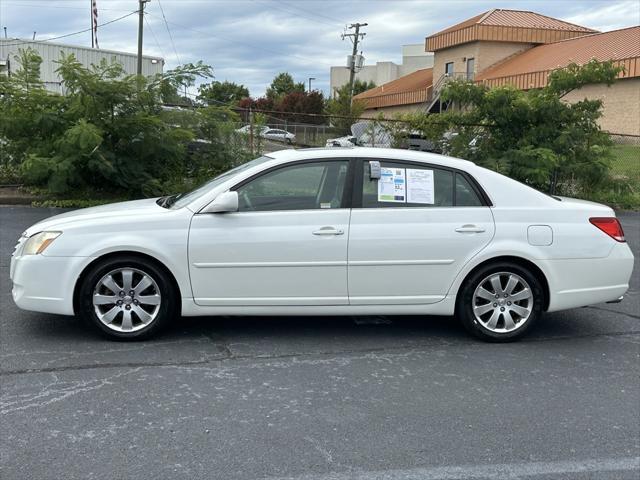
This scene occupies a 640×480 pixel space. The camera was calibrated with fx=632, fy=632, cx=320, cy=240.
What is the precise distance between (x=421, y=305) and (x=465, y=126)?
899 cm

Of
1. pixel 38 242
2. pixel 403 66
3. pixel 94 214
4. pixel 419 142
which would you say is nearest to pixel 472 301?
pixel 94 214

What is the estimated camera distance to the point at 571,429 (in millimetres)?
3758

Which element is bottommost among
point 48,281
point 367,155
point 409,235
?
point 48,281

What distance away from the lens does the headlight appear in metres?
4.85

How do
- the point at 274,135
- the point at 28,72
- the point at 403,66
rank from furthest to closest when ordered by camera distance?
the point at 403,66, the point at 274,135, the point at 28,72

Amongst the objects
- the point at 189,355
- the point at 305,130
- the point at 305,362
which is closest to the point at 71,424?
the point at 189,355

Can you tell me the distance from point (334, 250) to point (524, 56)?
141 ft

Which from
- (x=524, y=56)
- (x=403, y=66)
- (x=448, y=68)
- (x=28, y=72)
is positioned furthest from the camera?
(x=403, y=66)

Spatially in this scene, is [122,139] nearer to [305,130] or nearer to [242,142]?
[242,142]

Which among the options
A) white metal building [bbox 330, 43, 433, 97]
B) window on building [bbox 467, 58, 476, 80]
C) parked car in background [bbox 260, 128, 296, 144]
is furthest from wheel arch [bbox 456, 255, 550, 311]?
white metal building [bbox 330, 43, 433, 97]

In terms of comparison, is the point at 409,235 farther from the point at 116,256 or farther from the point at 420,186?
the point at 116,256

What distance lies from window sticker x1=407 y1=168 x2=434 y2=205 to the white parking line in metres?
2.41

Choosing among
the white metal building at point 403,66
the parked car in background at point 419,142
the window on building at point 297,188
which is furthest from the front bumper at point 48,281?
the white metal building at point 403,66

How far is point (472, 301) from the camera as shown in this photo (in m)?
5.21
